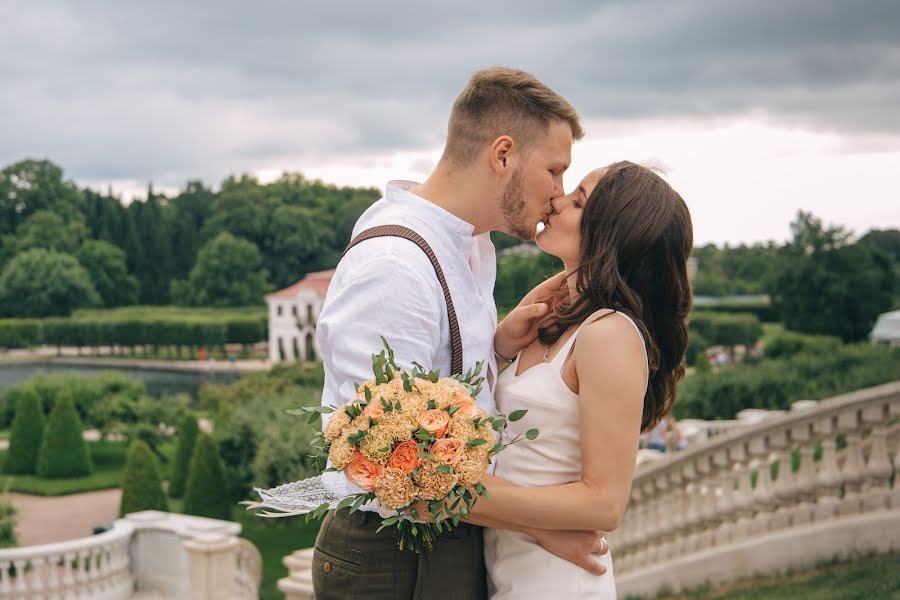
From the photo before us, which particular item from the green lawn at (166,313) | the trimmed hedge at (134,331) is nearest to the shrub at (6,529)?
the trimmed hedge at (134,331)

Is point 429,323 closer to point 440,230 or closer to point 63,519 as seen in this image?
point 440,230

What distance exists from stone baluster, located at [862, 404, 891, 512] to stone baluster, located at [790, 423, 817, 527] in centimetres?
35

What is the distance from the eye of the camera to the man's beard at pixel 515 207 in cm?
277

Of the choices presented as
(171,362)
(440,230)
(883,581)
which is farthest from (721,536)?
(171,362)

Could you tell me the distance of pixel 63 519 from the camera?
1886 centimetres

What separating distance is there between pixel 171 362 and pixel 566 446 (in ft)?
198

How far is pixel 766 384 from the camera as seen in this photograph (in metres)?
18.3

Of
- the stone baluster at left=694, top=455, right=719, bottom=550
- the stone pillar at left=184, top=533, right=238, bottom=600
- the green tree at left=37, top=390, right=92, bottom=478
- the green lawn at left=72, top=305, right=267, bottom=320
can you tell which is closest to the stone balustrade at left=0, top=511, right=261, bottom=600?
the stone pillar at left=184, top=533, right=238, bottom=600

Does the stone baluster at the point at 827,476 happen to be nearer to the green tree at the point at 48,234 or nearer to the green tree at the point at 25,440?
the green tree at the point at 25,440

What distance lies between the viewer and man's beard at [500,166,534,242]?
2773 millimetres

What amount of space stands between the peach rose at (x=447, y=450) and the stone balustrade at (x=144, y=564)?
786 cm

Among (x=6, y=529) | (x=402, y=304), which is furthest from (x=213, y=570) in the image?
(x=402, y=304)

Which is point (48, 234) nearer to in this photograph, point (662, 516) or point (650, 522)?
point (650, 522)

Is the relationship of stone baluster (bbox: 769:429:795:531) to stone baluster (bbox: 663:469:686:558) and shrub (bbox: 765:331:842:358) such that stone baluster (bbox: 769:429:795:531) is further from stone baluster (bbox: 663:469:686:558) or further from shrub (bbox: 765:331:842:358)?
shrub (bbox: 765:331:842:358)
